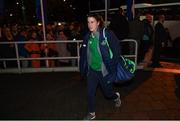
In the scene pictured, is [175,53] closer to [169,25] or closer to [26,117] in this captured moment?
[169,25]

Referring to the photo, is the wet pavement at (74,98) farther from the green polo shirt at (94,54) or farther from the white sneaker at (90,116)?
the green polo shirt at (94,54)

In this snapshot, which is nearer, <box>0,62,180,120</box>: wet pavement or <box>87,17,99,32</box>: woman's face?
<box>87,17,99,32</box>: woman's face

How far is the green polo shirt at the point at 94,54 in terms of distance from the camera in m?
5.38

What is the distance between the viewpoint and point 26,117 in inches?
234

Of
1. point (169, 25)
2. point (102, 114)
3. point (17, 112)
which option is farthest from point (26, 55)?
point (169, 25)

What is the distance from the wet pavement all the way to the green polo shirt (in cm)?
109

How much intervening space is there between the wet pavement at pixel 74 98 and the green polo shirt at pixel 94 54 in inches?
43.0

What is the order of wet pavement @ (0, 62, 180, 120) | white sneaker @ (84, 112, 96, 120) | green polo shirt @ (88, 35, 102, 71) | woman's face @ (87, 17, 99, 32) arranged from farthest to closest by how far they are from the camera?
wet pavement @ (0, 62, 180, 120)
white sneaker @ (84, 112, 96, 120)
green polo shirt @ (88, 35, 102, 71)
woman's face @ (87, 17, 99, 32)

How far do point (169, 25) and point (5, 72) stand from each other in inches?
354

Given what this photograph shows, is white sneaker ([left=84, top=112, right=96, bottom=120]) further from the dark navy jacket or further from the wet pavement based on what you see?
the dark navy jacket

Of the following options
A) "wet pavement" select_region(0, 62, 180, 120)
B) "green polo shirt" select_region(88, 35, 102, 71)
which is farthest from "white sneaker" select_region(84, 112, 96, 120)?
"green polo shirt" select_region(88, 35, 102, 71)

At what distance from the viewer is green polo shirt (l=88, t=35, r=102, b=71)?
212 inches

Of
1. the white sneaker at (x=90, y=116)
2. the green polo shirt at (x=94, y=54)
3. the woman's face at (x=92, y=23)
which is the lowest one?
the white sneaker at (x=90, y=116)

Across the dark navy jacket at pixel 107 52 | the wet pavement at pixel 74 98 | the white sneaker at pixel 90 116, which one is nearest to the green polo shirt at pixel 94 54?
the dark navy jacket at pixel 107 52
